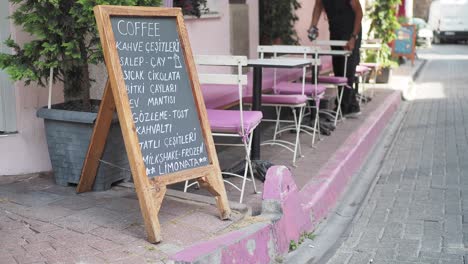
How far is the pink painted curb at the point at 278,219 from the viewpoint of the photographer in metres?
3.51

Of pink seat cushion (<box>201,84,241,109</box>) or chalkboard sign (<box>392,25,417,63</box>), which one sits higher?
chalkboard sign (<box>392,25,417,63</box>)

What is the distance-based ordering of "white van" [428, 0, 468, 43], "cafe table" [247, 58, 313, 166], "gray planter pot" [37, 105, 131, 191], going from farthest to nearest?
"white van" [428, 0, 468, 43] → "cafe table" [247, 58, 313, 166] → "gray planter pot" [37, 105, 131, 191]

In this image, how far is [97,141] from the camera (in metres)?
4.33

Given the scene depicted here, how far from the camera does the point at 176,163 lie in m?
3.97

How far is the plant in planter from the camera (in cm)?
1030

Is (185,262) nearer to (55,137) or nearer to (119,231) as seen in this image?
(119,231)

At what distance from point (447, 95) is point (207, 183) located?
385 inches

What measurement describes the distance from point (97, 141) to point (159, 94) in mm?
688

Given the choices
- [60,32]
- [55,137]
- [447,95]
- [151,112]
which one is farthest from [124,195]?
[447,95]

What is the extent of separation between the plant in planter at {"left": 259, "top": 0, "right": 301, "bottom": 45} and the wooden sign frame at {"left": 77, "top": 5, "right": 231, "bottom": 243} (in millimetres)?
6245

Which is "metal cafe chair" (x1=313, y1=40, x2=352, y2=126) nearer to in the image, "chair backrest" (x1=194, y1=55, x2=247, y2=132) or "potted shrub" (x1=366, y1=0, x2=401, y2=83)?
"chair backrest" (x1=194, y1=55, x2=247, y2=132)

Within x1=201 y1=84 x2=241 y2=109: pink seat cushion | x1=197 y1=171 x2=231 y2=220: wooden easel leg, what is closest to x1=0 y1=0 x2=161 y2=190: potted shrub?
x1=197 y1=171 x2=231 y2=220: wooden easel leg

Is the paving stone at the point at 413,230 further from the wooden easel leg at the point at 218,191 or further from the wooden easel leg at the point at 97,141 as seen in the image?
the wooden easel leg at the point at 97,141

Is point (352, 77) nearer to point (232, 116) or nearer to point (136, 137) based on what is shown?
point (232, 116)
